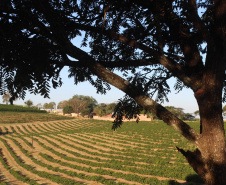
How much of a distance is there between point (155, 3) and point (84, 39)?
78.9 inches

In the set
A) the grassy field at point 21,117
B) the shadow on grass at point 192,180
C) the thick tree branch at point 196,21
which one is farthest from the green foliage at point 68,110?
the thick tree branch at point 196,21

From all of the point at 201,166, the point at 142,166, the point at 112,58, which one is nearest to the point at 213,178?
the point at 201,166

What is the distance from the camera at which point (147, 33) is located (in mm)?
3924

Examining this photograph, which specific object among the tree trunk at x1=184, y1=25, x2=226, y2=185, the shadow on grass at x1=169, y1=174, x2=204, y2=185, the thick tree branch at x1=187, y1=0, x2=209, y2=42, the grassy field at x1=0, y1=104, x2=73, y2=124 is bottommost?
the shadow on grass at x1=169, y1=174, x2=204, y2=185

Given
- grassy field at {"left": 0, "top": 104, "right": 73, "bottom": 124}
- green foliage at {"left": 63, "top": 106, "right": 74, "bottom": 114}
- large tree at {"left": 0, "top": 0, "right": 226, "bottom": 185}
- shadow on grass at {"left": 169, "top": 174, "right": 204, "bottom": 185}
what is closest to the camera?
large tree at {"left": 0, "top": 0, "right": 226, "bottom": 185}

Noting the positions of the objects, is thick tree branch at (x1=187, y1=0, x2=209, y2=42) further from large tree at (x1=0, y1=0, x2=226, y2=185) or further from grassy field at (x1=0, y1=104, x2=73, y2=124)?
grassy field at (x1=0, y1=104, x2=73, y2=124)

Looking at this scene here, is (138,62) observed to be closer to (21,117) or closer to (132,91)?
(132,91)

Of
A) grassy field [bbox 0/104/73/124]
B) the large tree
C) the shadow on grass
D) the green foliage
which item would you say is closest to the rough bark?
the large tree

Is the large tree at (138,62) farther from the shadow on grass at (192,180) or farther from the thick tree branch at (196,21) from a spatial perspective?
the shadow on grass at (192,180)

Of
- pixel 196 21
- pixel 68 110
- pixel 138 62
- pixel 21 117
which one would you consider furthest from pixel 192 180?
pixel 68 110

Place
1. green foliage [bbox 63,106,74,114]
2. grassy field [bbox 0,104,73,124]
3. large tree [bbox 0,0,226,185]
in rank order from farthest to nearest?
green foliage [bbox 63,106,74,114]
grassy field [bbox 0,104,73,124]
large tree [bbox 0,0,226,185]

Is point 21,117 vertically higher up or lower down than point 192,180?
higher up

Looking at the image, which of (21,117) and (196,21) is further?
(21,117)

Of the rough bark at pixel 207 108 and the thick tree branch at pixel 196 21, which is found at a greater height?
the thick tree branch at pixel 196 21
